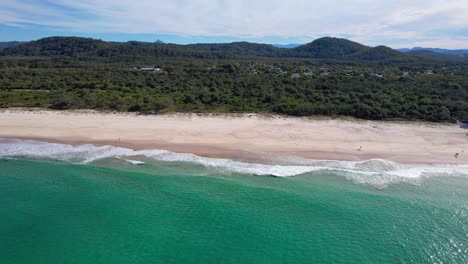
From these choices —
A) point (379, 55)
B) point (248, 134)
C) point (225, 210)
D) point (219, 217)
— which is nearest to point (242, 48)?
point (379, 55)

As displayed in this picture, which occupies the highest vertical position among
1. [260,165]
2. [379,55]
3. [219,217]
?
[379,55]

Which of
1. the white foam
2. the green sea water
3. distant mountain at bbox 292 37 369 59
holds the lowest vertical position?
the green sea water

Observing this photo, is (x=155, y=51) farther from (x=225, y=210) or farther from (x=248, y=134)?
(x=225, y=210)

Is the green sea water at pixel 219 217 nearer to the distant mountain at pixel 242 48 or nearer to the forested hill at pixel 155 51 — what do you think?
the forested hill at pixel 155 51

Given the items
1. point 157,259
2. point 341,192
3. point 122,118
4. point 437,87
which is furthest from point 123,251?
point 437,87

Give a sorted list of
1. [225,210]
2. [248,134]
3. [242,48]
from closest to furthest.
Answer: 1. [225,210]
2. [248,134]
3. [242,48]

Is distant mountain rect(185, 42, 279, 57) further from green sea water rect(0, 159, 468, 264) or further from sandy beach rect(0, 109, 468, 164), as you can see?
green sea water rect(0, 159, 468, 264)

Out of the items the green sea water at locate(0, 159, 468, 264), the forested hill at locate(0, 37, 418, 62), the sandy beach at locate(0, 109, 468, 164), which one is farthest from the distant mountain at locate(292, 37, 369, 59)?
the green sea water at locate(0, 159, 468, 264)
